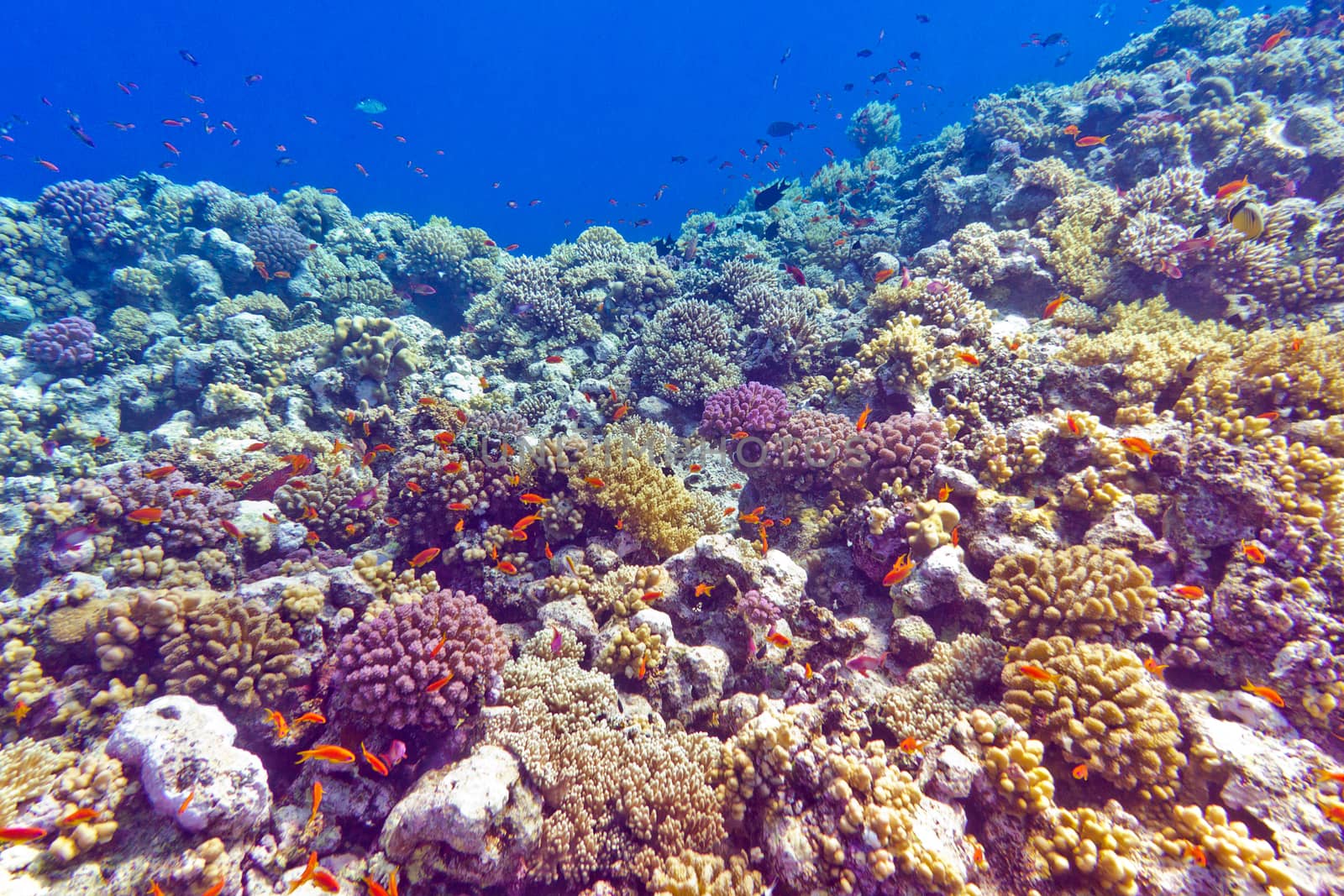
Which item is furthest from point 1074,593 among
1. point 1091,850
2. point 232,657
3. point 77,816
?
point 77,816

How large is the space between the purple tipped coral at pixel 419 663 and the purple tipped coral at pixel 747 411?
14.3 ft

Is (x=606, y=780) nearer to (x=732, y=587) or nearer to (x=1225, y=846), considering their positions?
(x=732, y=587)

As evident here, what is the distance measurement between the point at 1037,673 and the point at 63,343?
17.7m

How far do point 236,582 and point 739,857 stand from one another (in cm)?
629

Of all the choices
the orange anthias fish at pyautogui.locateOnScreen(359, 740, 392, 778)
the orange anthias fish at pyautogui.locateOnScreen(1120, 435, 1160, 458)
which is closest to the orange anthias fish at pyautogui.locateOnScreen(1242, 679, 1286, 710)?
the orange anthias fish at pyautogui.locateOnScreen(1120, 435, 1160, 458)

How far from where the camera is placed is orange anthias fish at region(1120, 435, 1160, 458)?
5.01 m

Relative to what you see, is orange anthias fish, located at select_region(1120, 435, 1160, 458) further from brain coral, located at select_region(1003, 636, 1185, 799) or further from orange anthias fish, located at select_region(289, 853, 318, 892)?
orange anthias fish, located at select_region(289, 853, 318, 892)

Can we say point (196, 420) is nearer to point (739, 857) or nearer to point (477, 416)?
point (477, 416)

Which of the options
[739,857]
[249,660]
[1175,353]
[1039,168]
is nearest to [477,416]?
[249,660]

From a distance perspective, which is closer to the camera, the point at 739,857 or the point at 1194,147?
the point at 739,857

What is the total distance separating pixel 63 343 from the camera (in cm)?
1078

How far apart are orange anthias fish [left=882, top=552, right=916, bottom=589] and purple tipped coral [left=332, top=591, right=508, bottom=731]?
367 cm

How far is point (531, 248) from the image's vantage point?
81312 millimetres

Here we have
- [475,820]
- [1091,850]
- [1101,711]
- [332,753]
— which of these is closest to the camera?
[1091,850]
